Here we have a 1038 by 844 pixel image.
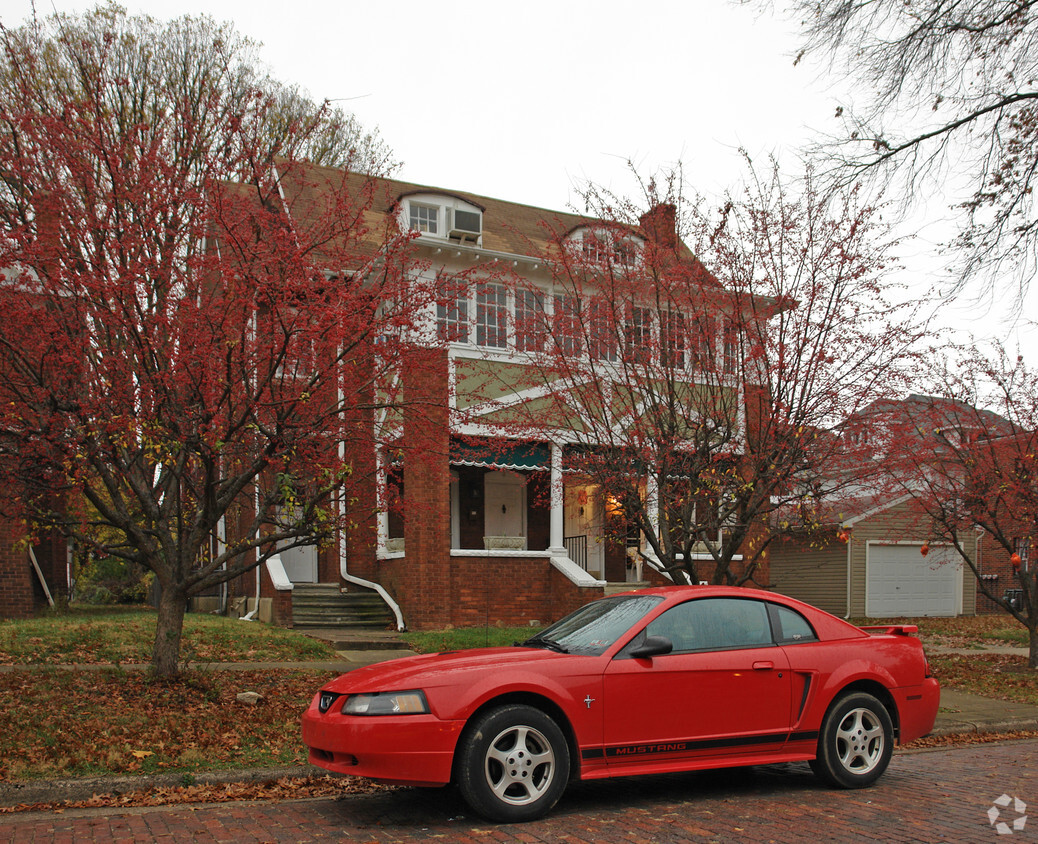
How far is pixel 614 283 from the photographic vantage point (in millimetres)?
11672

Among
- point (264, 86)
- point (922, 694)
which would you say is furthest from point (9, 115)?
point (264, 86)

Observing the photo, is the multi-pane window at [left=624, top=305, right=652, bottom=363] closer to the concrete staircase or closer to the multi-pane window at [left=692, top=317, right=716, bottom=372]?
the multi-pane window at [left=692, top=317, right=716, bottom=372]

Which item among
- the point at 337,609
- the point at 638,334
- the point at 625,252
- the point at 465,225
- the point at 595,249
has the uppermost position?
the point at 465,225

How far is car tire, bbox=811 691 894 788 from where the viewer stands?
6.82m

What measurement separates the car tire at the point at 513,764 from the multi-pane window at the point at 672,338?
615cm

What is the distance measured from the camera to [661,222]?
39.4 feet

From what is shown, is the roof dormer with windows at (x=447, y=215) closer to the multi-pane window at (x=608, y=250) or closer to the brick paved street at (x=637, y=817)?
the multi-pane window at (x=608, y=250)

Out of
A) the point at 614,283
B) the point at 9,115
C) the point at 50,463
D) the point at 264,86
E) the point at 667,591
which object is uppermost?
the point at 264,86

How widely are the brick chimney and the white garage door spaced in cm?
1602

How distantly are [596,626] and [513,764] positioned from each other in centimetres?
127

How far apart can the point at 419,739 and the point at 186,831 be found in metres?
1.49

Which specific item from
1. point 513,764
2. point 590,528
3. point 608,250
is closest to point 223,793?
point 513,764

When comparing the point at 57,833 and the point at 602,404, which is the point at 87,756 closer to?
the point at 57,833

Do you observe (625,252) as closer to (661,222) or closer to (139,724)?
(661,222)
